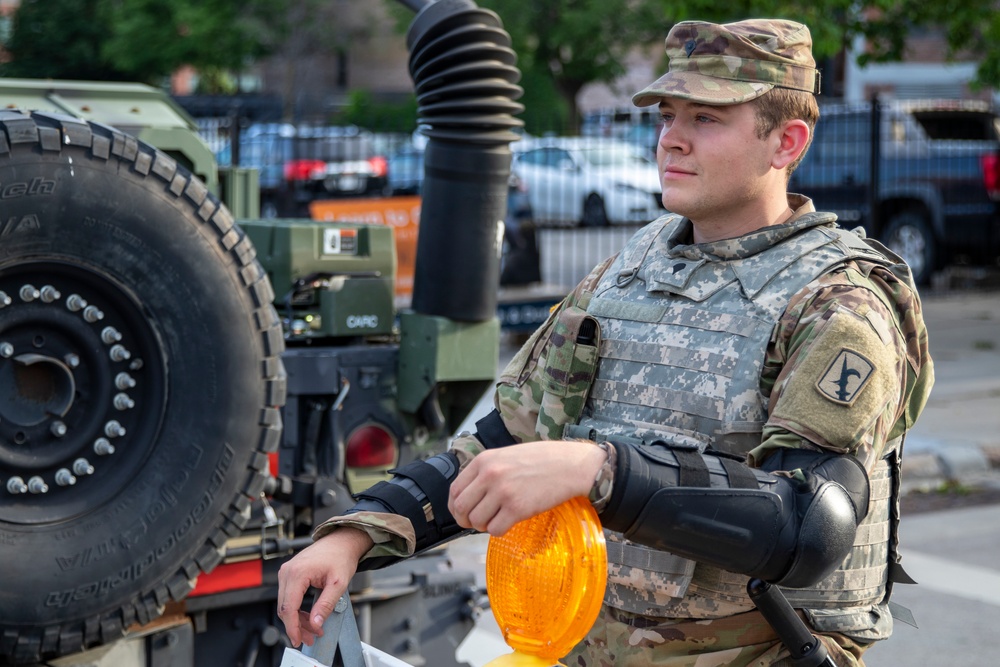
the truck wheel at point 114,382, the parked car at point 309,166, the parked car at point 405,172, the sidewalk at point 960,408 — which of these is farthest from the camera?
the parked car at point 405,172

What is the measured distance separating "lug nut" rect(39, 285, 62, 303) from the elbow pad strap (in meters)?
1.22

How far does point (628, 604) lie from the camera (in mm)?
2203

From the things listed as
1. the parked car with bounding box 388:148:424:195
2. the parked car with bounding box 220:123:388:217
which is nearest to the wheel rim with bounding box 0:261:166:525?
the parked car with bounding box 220:123:388:217

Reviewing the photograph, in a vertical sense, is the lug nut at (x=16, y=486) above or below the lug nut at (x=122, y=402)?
below

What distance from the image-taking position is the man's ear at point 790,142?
86.7 inches

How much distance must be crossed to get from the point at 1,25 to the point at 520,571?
46944 mm

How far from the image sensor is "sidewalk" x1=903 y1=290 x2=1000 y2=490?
25.5 feet

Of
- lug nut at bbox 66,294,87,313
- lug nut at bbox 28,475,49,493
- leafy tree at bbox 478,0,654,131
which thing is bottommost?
lug nut at bbox 28,475,49,493

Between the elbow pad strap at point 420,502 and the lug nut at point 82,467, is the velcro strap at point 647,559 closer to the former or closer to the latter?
the elbow pad strap at point 420,502

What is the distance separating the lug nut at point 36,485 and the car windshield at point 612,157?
13167 millimetres

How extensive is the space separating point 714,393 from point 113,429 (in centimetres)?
157

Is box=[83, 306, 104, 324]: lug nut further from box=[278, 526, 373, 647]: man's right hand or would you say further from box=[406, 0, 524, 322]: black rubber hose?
box=[278, 526, 373, 647]: man's right hand

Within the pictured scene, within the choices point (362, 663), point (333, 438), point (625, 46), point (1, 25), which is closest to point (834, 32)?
point (333, 438)

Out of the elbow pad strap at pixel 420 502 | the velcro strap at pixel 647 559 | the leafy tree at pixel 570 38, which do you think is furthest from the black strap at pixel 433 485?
the leafy tree at pixel 570 38
